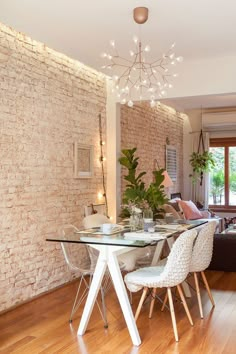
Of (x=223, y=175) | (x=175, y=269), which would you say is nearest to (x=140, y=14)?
(x=175, y=269)

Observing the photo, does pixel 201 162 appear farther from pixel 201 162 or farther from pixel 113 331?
pixel 113 331

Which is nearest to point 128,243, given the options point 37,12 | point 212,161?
point 37,12

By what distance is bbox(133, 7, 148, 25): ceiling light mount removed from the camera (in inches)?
145

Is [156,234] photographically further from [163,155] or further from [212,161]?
[212,161]

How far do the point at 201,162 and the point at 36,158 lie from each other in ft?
19.0

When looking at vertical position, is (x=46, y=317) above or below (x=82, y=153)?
below

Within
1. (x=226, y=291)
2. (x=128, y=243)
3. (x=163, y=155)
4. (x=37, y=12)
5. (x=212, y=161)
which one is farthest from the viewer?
(x=212, y=161)

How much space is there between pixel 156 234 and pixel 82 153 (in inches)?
87.9

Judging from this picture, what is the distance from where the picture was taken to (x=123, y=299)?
3.42m

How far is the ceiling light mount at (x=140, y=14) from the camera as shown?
12.1ft

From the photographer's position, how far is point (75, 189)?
5.46 metres

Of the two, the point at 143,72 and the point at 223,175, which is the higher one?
the point at 143,72

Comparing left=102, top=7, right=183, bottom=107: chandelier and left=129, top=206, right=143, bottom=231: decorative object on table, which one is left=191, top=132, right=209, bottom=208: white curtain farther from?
left=129, top=206, right=143, bottom=231: decorative object on table

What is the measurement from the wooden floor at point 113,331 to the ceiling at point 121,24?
9.55 feet
